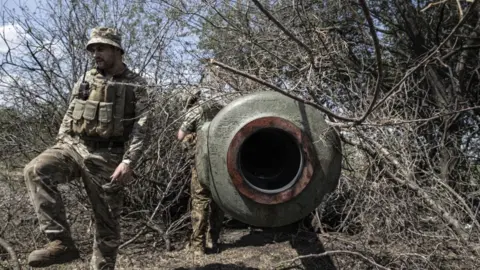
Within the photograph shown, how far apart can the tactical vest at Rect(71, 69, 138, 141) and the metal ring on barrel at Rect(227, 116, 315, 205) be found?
1435 mm

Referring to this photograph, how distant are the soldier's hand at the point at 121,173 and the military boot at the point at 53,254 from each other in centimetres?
51

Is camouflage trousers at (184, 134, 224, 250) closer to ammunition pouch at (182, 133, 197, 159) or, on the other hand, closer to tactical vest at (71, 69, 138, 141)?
ammunition pouch at (182, 133, 197, 159)

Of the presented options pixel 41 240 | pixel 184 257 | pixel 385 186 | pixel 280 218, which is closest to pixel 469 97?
pixel 385 186

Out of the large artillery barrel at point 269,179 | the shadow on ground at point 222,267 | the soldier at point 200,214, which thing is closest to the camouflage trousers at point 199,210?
the soldier at point 200,214

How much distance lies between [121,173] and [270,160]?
4.08 ft

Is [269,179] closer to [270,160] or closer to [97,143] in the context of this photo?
[270,160]

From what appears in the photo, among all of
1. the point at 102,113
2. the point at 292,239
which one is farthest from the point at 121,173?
the point at 292,239

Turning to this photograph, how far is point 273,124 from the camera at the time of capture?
2721mm

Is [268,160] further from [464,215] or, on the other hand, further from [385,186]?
[464,215]

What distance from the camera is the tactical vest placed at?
12.8ft

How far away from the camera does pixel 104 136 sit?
12.9 feet

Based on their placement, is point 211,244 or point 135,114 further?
point 211,244

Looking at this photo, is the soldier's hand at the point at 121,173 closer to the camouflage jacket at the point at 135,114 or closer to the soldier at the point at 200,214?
the camouflage jacket at the point at 135,114

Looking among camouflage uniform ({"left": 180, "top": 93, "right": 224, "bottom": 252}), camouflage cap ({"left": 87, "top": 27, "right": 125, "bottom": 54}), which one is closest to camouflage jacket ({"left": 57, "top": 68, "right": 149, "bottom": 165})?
camouflage cap ({"left": 87, "top": 27, "right": 125, "bottom": 54})
